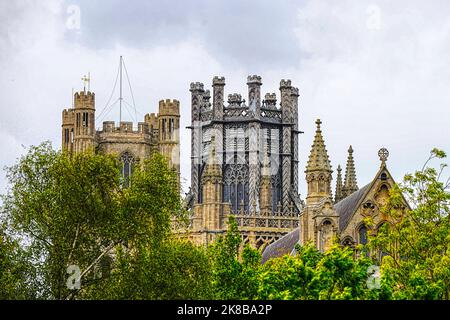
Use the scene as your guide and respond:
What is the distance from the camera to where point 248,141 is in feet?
505

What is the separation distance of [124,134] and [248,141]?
2603 cm

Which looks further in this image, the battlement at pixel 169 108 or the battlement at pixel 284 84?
the battlement at pixel 169 108

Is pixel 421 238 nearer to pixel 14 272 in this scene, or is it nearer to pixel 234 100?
pixel 14 272

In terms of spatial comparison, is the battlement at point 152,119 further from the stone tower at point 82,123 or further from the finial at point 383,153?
the finial at point 383,153

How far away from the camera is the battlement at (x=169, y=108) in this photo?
17938 centimetres

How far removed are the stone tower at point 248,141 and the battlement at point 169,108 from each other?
20890mm

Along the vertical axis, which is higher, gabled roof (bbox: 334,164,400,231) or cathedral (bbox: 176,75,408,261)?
cathedral (bbox: 176,75,408,261)

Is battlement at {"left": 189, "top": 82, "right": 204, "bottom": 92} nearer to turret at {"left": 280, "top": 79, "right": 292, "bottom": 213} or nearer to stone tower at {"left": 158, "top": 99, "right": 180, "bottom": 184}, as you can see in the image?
turret at {"left": 280, "top": 79, "right": 292, "bottom": 213}

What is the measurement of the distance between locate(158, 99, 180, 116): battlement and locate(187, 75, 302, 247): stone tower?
822 inches

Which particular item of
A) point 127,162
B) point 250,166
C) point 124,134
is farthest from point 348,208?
point 124,134

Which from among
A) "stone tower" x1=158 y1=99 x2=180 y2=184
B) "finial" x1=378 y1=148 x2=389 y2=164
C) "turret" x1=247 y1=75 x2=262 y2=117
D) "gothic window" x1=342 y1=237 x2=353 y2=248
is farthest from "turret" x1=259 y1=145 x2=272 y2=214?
"finial" x1=378 y1=148 x2=389 y2=164

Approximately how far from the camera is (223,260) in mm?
62156

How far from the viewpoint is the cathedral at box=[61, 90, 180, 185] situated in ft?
569

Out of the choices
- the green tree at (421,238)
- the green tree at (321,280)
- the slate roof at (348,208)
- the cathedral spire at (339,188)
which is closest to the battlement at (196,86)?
the cathedral spire at (339,188)
